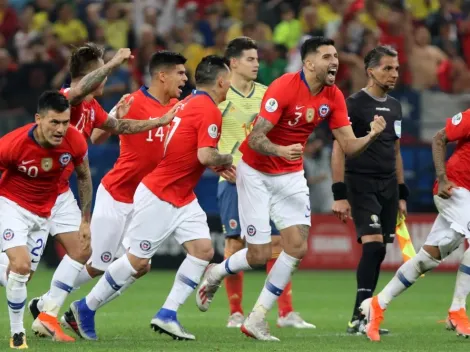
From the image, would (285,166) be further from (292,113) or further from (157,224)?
(157,224)

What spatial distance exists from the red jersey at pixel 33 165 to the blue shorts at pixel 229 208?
2690 millimetres

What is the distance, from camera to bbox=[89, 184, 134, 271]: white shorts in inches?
467

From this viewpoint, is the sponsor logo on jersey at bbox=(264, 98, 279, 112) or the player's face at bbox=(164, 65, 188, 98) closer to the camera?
the sponsor logo on jersey at bbox=(264, 98, 279, 112)

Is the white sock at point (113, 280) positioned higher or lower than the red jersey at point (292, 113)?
lower

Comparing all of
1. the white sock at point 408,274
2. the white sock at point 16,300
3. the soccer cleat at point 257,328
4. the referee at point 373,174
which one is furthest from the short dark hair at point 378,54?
the white sock at point 16,300

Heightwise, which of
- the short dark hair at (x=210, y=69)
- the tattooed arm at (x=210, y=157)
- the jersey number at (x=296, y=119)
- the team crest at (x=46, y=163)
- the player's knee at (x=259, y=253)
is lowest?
the player's knee at (x=259, y=253)

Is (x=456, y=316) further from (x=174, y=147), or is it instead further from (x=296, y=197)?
(x=174, y=147)

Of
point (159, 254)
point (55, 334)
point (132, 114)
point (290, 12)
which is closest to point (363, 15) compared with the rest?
point (290, 12)

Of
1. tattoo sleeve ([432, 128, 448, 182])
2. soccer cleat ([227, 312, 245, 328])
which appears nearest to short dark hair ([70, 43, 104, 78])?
soccer cleat ([227, 312, 245, 328])

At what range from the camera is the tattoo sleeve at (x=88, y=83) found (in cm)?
1038

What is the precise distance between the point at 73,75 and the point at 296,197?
2.34 metres

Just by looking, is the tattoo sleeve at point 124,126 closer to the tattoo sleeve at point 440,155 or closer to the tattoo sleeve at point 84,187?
the tattoo sleeve at point 84,187

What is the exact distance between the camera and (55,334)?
1067cm

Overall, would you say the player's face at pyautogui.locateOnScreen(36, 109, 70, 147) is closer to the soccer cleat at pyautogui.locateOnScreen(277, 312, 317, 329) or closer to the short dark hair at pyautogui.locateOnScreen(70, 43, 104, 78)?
the short dark hair at pyautogui.locateOnScreen(70, 43, 104, 78)
